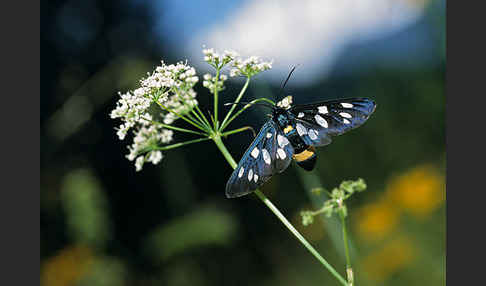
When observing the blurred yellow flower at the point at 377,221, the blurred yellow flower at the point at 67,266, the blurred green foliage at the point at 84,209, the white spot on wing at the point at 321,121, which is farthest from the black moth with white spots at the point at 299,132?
the blurred yellow flower at the point at 67,266

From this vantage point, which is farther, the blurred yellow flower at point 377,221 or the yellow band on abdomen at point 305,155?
the blurred yellow flower at point 377,221

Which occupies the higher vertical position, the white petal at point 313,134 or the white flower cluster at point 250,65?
the white flower cluster at point 250,65

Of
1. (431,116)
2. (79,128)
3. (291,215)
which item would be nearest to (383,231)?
(291,215)

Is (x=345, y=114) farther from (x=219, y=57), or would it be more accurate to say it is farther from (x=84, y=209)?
(x=84, y=209)

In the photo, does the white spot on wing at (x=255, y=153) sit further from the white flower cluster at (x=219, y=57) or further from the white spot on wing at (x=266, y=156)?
the white flower cluster at (x=219, y=57)

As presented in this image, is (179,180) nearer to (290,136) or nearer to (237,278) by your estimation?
(237,278)

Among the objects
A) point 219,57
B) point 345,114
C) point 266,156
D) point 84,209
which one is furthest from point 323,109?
point 84,209

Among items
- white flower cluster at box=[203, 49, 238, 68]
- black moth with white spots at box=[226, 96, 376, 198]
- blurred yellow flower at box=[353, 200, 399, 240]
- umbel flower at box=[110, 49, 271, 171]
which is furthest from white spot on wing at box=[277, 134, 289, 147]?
blurred yellow flower at box=[353, 200, 399, 240]
